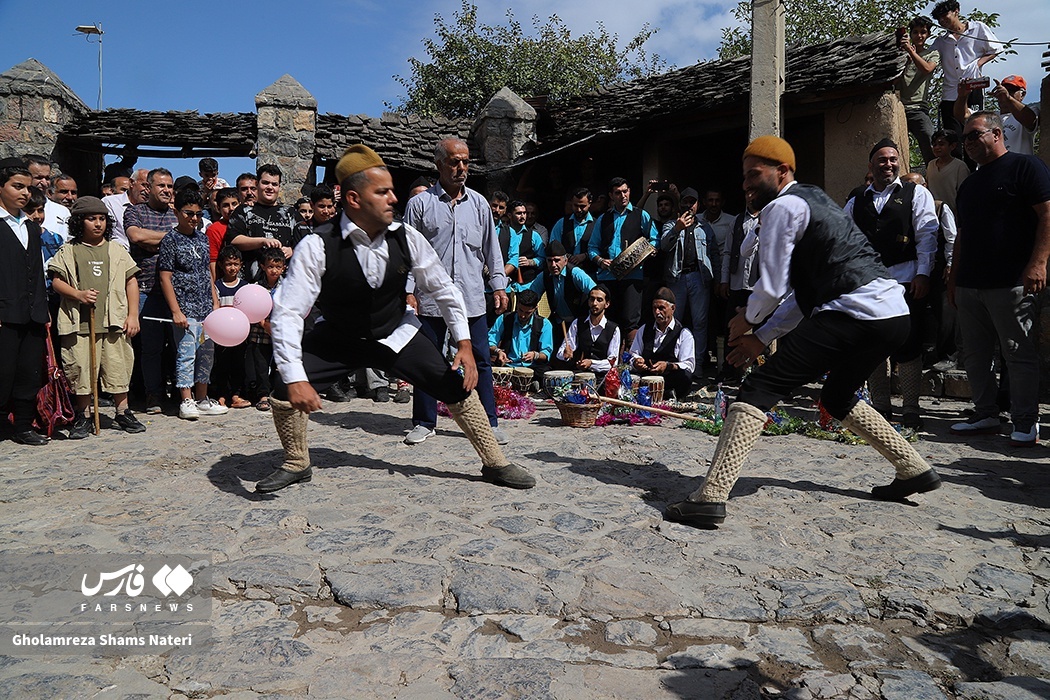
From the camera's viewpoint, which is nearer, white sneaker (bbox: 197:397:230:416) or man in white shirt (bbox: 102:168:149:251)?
white sneaker (bbox: 197:397:230:416)

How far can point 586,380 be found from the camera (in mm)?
8234

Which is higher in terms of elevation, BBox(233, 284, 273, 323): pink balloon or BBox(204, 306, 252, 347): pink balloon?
BBox(233, 284, 273, 323): pink balloon

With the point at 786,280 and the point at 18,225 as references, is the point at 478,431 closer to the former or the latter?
the point at 786,280

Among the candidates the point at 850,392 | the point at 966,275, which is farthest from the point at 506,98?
the point at 850,392

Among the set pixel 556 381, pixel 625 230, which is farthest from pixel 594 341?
pixel 625 230

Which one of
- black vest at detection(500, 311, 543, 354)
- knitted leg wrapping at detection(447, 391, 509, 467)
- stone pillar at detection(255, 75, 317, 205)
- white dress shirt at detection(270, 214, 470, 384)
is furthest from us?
stone pillar at detection(255, 75, 317, 205)

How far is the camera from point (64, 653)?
2.88 metres

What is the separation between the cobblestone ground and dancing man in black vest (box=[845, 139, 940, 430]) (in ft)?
3.79

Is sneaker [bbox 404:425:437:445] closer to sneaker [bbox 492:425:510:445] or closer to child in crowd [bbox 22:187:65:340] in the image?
sneaker [bbox 492:425:510:445]

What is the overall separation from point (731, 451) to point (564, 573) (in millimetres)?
1211

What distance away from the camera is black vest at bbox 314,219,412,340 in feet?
15.7

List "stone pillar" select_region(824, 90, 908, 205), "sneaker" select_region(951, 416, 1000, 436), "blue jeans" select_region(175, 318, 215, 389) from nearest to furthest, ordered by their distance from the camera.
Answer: "sneaker" select_region(951, 416, 1000, 436), "blue jeans" select_region(175, 318, 215, 389), "stone pillar" select_region(824, 90, 908, 205)

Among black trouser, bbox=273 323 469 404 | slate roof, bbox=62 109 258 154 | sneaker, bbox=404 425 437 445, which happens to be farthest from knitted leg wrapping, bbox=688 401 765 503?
slate roof, bbox=62 109 258 154

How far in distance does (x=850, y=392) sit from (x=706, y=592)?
174cm
